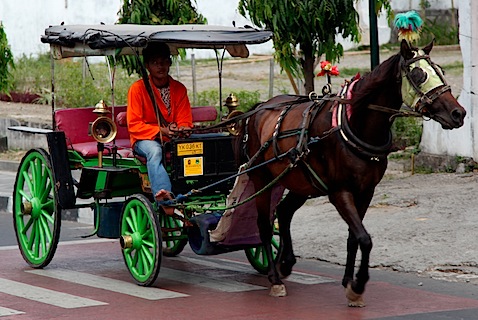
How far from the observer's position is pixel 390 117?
311 inches

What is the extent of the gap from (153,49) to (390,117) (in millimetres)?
2457

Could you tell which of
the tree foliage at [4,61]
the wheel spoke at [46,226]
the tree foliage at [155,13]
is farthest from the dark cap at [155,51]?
the tree foliage at [4,61]

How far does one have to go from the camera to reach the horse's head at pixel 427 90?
7.49m

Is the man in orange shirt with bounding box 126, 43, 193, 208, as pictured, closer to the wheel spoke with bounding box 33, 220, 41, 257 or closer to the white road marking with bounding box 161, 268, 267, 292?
the white road marking with bounding box 161, 268, 267, 292

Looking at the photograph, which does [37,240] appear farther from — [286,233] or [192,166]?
[286,233]

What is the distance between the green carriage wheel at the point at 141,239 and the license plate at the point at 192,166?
429mm

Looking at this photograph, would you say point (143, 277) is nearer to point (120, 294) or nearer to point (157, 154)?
point (120, 294)

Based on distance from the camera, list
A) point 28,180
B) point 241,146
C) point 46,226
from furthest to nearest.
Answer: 1. point 28,180
2. point 46,226
3. point 241,146

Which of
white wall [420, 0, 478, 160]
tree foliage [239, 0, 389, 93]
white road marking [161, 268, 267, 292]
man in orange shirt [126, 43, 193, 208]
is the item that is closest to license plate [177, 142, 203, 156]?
man in orange shirt [126, 43, 193, 208]

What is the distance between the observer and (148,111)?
9320mm

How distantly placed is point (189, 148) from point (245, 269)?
140 cm

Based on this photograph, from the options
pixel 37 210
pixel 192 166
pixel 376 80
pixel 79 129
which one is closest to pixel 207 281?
pixel 192 166

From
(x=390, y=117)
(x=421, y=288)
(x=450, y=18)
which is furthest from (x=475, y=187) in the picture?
(x=450, y=18)

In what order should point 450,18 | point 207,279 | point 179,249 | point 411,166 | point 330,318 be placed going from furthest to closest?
1. point 450,18
2. point 411,166
3. point 179,249
4. point 207,279
5. point 330,318
